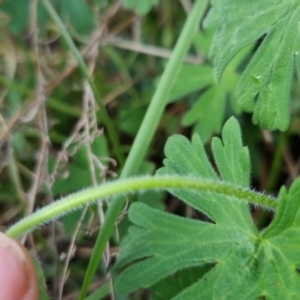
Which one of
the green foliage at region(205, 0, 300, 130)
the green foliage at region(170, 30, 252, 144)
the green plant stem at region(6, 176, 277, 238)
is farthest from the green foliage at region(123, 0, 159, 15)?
the green plant stem at region(6, 176, 277, 238)

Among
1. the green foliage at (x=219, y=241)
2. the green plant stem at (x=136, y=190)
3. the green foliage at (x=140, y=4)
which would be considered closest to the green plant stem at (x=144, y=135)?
the green foliage at (x=219, y=241)

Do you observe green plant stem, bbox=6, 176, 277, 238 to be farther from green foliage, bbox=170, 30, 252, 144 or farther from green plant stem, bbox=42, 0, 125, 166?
green foliage, bbox=170, 30, 252, 144

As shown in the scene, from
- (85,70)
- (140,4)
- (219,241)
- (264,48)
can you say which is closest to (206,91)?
→ (140,4)

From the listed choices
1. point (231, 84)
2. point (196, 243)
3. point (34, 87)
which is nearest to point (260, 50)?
point (196, 243)

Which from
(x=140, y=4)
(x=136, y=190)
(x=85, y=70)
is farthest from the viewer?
(x=140, y=4)

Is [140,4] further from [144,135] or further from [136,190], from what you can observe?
[136,190]

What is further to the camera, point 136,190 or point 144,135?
point 144,135
